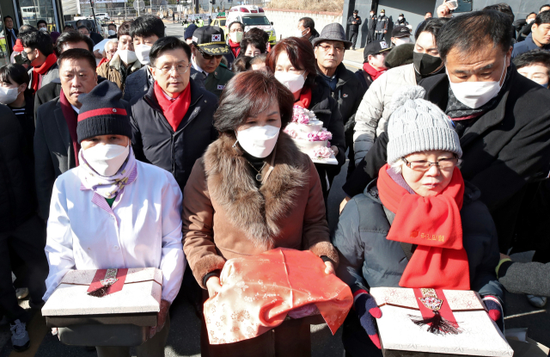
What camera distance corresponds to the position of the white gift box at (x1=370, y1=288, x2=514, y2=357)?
1.53m

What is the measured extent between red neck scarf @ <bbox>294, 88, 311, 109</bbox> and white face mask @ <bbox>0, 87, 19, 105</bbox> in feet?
8.35

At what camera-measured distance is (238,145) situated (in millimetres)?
2238

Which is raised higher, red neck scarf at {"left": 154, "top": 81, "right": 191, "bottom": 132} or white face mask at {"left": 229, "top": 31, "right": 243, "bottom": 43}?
white face mask at {"left": 229, "top": 31, "right": 243, "bottom": 43}

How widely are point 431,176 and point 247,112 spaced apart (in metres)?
1.01

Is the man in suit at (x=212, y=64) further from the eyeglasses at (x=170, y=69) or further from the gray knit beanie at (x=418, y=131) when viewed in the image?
the gray knit beanie at (x=418, y=131)

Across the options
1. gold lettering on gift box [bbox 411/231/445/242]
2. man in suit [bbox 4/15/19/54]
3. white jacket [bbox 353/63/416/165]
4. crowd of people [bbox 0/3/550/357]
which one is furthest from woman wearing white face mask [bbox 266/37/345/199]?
man in suit [bbox 4/15/19/54]

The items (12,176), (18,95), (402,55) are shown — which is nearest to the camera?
(12,176)

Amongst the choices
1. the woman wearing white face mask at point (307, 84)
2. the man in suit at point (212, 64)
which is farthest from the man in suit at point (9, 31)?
the woman wearing white face mask at point (307, 84)

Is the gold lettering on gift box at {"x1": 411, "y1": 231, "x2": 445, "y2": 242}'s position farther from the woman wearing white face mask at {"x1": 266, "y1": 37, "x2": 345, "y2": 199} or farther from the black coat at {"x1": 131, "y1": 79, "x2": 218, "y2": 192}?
the black coat at {"x1": 131, "y1": 79, "x2": 218, "y2": 192}

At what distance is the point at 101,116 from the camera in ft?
6.75

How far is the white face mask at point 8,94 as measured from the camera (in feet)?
11.2

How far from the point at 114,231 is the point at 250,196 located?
0.78m

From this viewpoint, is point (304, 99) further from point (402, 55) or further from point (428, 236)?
point (428, 236)

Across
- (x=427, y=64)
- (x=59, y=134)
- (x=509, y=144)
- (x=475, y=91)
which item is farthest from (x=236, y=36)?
(x=509, y=144)
